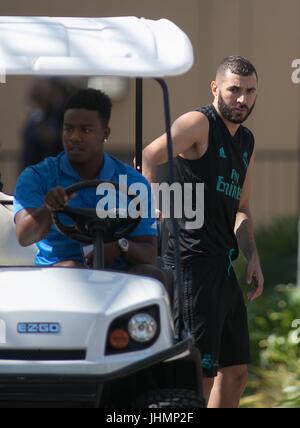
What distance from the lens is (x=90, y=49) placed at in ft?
15.5

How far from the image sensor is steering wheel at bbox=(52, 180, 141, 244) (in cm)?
486

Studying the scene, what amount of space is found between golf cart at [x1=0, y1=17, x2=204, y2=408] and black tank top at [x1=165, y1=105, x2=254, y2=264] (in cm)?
81

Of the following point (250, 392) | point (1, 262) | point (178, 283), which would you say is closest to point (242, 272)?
point (250, 392)

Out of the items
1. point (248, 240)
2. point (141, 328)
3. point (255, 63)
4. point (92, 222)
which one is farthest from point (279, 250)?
point (141, 328)

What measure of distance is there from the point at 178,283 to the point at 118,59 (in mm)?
905

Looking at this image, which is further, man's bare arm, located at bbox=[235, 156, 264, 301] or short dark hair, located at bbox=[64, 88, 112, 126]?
man's bare arm, located at bbox=[235, 156, 264, 301]

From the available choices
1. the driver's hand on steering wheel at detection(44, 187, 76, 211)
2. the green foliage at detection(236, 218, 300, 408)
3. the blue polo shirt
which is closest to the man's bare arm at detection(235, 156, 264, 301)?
the green foliage at detection(236, 218, 300, 408)

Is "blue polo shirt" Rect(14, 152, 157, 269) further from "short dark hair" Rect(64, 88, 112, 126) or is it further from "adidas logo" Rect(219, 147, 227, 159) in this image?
"adidas logo" Rect(219, 147, 227, 159)

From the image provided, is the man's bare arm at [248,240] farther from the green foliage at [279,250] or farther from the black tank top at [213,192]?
the green foliage at [279,250]

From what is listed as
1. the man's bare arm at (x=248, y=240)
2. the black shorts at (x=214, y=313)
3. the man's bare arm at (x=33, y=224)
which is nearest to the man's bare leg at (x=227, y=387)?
the black shorts at (x=214, y=313)

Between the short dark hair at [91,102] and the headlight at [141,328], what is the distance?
105cm

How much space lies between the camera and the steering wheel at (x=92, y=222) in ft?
15.9

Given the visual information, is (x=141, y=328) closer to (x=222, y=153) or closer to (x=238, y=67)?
(x=222, y=153)

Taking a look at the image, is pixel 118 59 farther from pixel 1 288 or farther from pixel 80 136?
pixel 1 288
